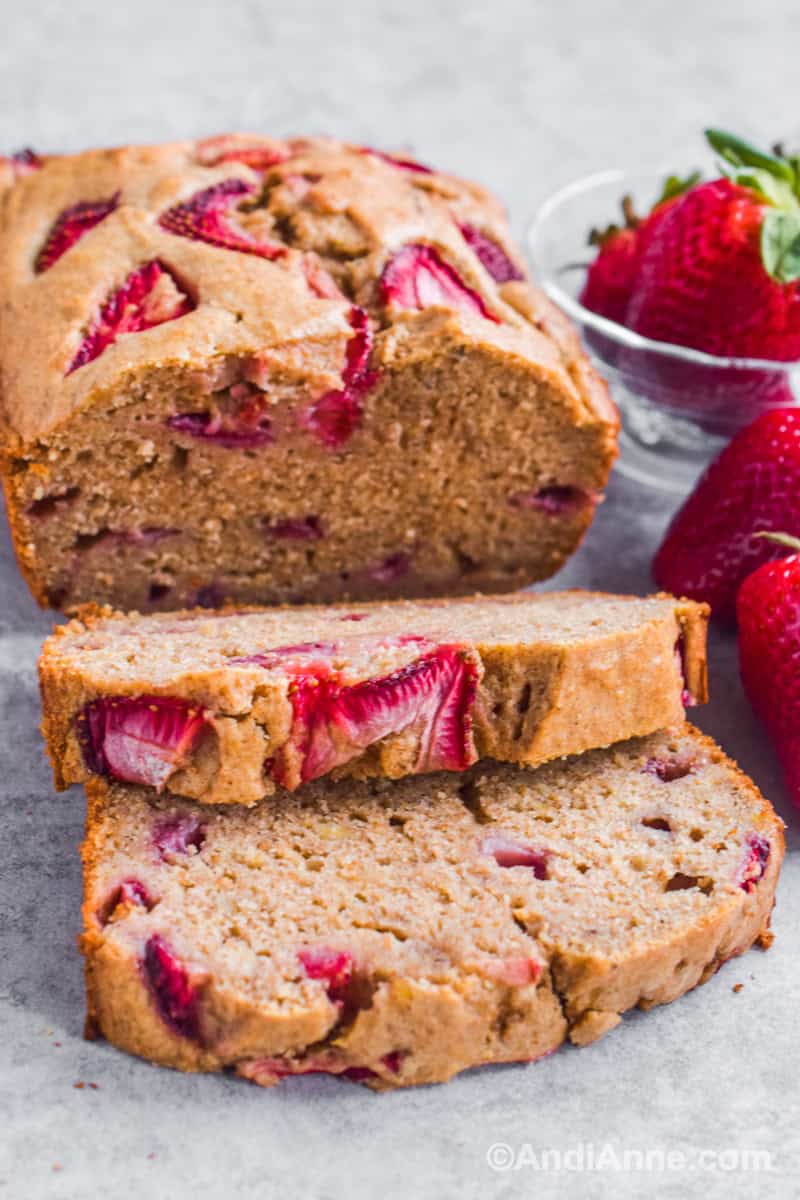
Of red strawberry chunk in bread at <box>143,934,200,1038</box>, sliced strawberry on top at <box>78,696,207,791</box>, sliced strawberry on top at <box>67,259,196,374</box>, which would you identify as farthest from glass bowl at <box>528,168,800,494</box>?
red strawberry chunk in bread at <box>143,934,200,1038</box>

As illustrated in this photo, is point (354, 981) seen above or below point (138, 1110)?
above

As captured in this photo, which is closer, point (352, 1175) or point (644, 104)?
point (352, 1175)

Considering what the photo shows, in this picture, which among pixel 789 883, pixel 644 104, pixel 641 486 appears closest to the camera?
pixel 789 883

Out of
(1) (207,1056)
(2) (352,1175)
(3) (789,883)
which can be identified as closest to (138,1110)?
(1) (207,1056)

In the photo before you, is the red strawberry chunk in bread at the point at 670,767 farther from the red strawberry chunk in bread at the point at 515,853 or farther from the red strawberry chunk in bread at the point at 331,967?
the red strawberry chunk in bread at the point at 331,967

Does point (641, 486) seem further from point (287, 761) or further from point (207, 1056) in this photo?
point (207, 1056)

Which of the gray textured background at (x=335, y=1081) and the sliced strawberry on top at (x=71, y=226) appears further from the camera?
the sliced strawberry on top at (x=71, y=226)

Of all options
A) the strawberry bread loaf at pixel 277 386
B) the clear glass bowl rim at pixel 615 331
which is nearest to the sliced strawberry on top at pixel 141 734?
the strawberry bread loaf at pixel 277 386

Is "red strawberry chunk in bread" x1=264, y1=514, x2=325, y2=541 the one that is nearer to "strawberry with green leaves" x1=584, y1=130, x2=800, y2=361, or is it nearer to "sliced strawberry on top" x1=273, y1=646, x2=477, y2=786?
"sliced strawberry on top" x1=273, y1=646, x2=477, y2=786

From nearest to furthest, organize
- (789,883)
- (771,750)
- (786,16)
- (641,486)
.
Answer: (789,883)
(771,750)
(641,486)
(786,16)
